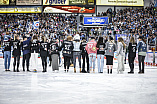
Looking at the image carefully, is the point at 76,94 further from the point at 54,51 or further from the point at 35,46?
the point at 54,51

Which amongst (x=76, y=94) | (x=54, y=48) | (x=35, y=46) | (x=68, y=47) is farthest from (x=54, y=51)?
(x=76, y=94)

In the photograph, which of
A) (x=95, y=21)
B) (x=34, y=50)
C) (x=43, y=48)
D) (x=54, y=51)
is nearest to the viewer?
Answer: (x=34, y=50)

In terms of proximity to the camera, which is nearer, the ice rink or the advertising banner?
the ice rink

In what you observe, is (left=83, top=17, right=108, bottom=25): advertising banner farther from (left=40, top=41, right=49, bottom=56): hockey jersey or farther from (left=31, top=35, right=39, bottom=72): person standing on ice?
(left=31, top=35, right=39, bottom=72): person standing on ice

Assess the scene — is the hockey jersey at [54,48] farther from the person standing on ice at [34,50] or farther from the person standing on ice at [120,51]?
the person standing on ice at [120,51]

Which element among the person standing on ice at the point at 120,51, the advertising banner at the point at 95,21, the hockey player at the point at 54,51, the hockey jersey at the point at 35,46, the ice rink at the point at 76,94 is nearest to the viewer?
the ice rink at the point at 76,94

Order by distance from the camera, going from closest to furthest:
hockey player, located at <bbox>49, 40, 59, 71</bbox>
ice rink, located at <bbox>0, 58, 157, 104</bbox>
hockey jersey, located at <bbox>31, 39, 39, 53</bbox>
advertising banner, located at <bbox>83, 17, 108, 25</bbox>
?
ice rink, located at <bbox>0, 58, 157, 104</bbox> < hockey jersey, located at <bbox>31, 39, 39, 53</bbox> < hockey player, located at <bbox>49, 40, 59, 71</bbox> < advertising banner, located at <bbox>83, 17, 108, 25</bbox>

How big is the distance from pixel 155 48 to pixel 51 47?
703 inches

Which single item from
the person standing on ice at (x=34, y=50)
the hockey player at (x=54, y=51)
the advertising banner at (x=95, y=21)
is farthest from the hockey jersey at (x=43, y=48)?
the advertising banner at (x=95, y=21)

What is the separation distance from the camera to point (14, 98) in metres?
7.86

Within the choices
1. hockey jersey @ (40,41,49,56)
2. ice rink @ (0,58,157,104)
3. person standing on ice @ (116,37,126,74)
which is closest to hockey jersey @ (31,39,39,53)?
hockey jersey @ (40,41,49,56)

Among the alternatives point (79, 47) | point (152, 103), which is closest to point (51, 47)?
point (79, 47)

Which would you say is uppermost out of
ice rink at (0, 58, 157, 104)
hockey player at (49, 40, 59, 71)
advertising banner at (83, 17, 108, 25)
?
advertising banner at (83, 17, 108, 25)

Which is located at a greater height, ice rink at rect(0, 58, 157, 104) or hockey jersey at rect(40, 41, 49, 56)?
hockey jersey at rect(40, 41, 49, 56)
